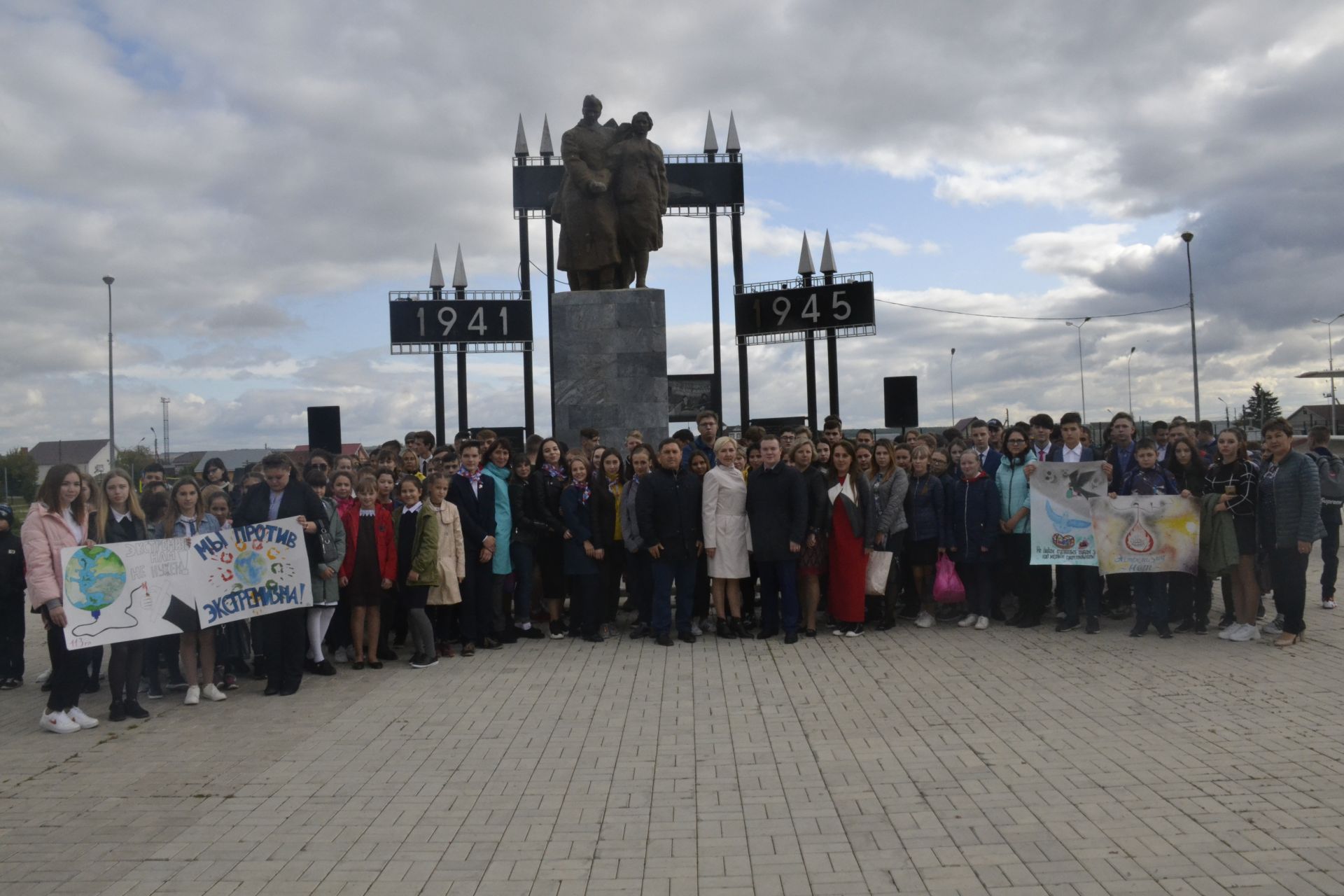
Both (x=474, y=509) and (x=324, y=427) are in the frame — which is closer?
(x=474, y=509)

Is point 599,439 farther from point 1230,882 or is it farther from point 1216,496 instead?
point 1230,882

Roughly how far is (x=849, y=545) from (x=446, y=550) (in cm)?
346

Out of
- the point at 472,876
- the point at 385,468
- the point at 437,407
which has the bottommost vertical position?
the point at 472,876

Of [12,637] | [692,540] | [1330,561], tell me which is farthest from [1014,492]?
[12,637]

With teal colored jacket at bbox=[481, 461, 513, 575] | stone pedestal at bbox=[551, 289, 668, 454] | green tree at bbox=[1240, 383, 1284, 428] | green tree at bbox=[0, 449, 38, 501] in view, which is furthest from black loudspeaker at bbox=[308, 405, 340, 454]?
green tree at bbox=[1240, 383, 1284, 428]

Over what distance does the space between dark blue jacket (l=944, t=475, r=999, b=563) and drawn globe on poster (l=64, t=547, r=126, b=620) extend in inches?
263

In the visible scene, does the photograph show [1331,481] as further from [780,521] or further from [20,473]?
[20,473]

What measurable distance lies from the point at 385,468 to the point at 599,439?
4627mm

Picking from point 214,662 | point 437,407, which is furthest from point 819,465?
point 437,407

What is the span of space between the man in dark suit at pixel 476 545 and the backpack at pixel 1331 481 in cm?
790

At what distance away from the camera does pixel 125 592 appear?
22.0ft

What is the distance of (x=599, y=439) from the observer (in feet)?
41.7

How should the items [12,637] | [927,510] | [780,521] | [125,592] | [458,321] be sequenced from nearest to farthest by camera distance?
1. [125,592]
2. [12,637]
3. [780,521]
4. [927,510]
5. [458,321]

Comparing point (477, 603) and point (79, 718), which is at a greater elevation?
point (477, 603)
